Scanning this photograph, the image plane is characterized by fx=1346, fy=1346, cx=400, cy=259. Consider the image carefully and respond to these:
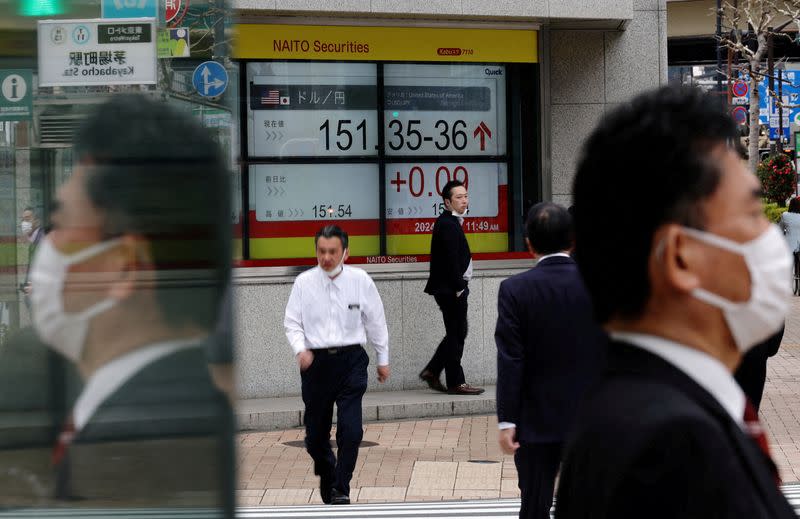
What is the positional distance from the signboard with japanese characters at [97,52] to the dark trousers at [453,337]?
9208 millimetres

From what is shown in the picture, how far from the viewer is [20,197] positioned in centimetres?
212

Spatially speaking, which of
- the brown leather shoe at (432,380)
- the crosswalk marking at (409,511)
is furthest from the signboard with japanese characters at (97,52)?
the brown leather shoe at (432,380)

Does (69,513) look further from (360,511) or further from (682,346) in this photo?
(360,511)

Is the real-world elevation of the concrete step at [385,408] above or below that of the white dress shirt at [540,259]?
below

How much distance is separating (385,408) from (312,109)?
2739 millimetres

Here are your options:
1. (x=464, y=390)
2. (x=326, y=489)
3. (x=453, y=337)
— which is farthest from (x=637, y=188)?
(x=464, y=390)

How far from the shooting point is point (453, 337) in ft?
37.5

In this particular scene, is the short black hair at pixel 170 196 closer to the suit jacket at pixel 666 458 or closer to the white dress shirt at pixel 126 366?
the white dress shirt at pixel 126 366

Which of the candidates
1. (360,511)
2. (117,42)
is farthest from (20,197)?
(360,511)

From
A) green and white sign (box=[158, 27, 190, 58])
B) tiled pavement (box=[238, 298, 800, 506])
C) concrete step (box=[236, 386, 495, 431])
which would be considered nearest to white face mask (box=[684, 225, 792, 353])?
green and white sign (box=[158, 27, 190, 58])

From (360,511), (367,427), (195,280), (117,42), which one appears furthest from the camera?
(367,427)

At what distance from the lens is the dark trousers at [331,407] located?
25.3 ft

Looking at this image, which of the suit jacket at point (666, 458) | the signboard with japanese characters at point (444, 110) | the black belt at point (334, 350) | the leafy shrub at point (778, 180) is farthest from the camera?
the leafy shrub at point (778, 180)

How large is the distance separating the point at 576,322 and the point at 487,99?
23.0 ft
